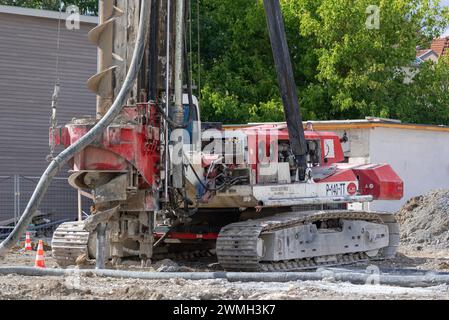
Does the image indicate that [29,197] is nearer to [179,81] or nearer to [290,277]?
[179,81]

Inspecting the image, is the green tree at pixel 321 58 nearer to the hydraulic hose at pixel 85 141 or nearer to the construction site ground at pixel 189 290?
the hydraulic hose at pixel 85 141

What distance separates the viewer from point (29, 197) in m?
26.6

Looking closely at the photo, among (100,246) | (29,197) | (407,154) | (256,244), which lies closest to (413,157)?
(407,154)

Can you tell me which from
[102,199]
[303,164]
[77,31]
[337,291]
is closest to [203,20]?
[77,31]

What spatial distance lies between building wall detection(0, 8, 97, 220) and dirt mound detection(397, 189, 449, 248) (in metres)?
9.55

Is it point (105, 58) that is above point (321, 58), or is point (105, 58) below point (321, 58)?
below

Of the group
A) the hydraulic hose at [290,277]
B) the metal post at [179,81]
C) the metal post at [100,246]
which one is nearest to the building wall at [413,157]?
the metal post at [179,81]

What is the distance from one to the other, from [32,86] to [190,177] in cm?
1383

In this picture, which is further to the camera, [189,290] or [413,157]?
[413,157]

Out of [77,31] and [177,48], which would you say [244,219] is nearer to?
[177,48]

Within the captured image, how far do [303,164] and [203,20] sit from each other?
20.2 meters

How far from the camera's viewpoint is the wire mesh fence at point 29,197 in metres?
Answer: 25.8

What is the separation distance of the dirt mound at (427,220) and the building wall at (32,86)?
31.3ft

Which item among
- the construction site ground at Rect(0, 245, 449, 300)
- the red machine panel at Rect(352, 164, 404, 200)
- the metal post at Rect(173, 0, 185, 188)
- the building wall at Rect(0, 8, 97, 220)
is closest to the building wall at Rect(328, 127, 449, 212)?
the building wall at Rect(0, 8, 97, 220)
